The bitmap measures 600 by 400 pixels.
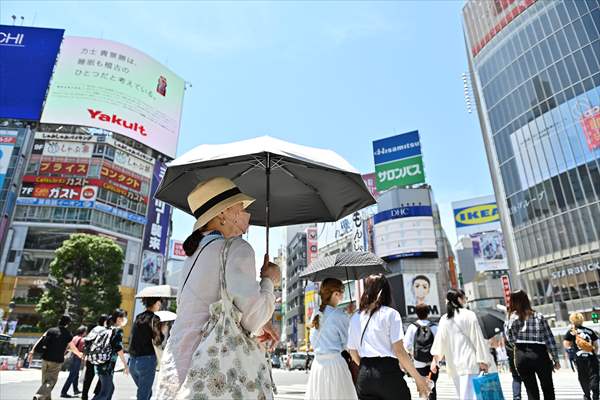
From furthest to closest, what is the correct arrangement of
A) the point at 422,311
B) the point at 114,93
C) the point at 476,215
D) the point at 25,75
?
1. the point at 476,215
2. the point at 114,93
3. the point at 25,75
4. the point at 422,311

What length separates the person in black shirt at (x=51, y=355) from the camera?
622 cm

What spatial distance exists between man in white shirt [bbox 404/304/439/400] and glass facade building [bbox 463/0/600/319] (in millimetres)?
30846

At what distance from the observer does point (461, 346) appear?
4.25 m

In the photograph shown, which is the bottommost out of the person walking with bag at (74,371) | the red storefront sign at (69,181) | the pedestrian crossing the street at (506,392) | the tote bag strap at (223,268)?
the pedestrian crossing the street at (506,392)

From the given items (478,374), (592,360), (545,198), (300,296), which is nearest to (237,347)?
(478,374)

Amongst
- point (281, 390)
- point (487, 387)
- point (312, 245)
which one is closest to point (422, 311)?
point (487, 387)

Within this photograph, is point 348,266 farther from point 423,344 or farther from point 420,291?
point 420,291

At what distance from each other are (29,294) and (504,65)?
51526 millimetres

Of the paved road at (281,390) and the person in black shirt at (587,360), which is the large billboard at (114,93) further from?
the person in black shirt at (587,360)

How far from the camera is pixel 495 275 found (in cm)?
5762

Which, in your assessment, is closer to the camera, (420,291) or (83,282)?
(83,282)

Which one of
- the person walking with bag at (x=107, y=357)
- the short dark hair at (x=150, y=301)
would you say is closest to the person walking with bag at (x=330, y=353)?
the short dark hair at (x=150, y=301)

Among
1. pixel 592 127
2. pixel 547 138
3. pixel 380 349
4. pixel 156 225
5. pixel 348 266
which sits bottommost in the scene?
pixel 380 349

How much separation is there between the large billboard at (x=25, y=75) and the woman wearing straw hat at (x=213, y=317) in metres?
41.6
